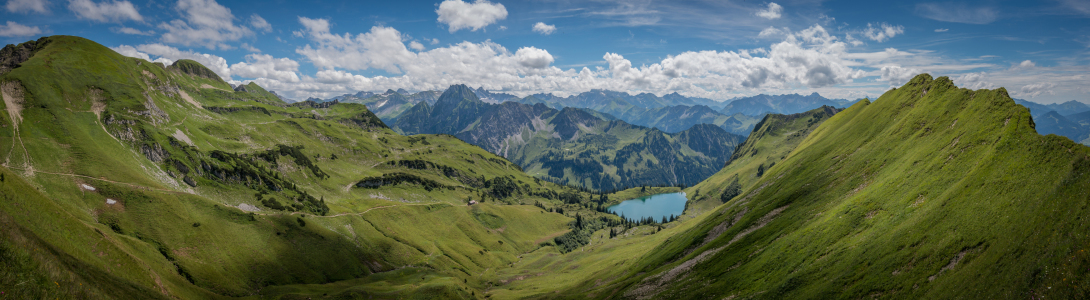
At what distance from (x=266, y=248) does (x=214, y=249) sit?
12651 mm

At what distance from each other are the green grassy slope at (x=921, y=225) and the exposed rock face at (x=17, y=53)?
245m

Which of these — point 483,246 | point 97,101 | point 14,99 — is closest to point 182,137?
point 97,101

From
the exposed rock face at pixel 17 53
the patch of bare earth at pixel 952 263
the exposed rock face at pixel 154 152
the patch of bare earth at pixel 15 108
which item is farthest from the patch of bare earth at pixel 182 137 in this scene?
the patch of bare earth at pixel 952 263

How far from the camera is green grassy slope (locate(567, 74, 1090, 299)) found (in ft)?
118

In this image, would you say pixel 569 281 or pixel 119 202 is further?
pixel 569 281

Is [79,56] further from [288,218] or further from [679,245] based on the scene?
[679,245]

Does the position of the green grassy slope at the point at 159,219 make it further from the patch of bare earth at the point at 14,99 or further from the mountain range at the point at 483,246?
the mountain range at the point at 483,246

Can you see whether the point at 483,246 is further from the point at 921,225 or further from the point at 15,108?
the point at 921,225

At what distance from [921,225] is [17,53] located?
309672 millimetres

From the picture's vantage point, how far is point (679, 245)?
108 meters

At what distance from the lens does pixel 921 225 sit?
50.7m

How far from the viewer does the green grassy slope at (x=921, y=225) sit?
3588 centimetres

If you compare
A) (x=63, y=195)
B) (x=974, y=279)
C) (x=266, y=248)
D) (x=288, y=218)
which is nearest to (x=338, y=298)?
(x=266, y=248)

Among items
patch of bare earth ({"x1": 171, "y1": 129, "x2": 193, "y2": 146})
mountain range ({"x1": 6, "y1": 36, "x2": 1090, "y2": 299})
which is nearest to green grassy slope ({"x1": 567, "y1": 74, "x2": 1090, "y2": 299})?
mountain range ({"x1": 6, "y1": 36, "x2": 1090, "y2": 299})
